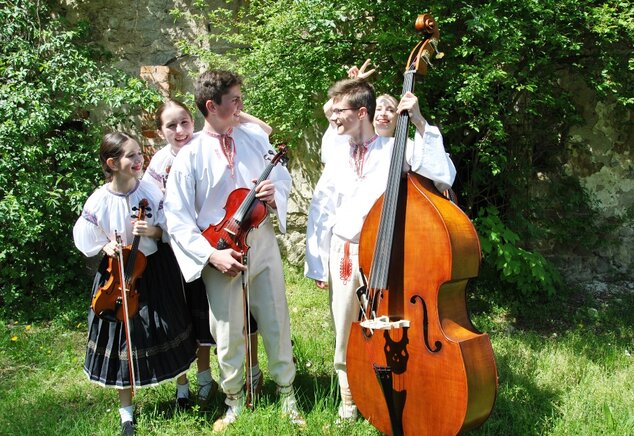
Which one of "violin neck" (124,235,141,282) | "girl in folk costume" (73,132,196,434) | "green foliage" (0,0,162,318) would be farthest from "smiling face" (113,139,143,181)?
"green foliage" (0,0,162,318)

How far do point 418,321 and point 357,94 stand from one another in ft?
4.10

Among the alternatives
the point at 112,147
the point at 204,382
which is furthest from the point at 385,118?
the point at 204,382

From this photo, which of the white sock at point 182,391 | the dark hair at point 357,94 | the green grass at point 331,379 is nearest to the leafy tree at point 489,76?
the green grass at point 331,379

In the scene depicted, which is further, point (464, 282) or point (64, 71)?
point (64, 71)

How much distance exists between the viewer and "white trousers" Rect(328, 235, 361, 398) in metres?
3.09

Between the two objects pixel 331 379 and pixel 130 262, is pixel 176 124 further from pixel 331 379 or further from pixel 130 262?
pixel 331 379

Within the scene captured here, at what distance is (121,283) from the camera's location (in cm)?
313

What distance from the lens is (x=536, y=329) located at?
482cm

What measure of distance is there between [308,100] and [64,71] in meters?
2.51

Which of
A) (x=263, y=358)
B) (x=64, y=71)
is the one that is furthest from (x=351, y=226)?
(x=64, y=71)

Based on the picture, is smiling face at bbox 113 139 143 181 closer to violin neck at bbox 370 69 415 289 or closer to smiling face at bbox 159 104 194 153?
smiling face at bbox 159 104 194 153

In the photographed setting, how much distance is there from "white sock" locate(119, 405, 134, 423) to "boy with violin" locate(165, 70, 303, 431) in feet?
1.65

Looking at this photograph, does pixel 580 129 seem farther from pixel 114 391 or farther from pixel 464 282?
pixel 114 391

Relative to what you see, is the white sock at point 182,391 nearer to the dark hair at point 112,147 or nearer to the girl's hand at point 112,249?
the girl's hand at point 112,249
